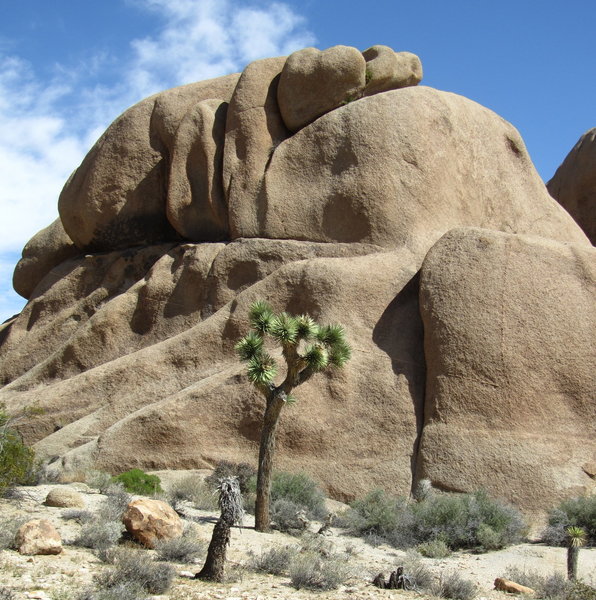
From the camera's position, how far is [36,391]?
17.7 m

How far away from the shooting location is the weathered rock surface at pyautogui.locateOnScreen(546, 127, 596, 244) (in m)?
29.1

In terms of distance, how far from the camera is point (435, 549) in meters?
11.5

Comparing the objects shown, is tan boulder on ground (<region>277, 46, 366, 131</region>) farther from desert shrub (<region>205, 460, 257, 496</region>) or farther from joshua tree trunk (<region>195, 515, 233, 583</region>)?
joshua tree trunk (<region>195, 515, 233, 583</region>)

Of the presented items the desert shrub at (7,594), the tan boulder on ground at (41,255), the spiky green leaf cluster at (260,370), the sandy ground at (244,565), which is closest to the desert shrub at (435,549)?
the sandy ground at (244,565)

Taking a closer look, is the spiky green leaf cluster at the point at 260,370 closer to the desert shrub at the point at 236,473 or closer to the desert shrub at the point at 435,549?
the desert shrub at the point at 236,473

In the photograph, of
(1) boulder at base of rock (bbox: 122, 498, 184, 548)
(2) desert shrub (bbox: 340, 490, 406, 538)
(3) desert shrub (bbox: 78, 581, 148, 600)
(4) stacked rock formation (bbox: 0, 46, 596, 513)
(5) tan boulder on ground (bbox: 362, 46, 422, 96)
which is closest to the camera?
(3) desert shrub (bbox: 78, 581, 148, 600)

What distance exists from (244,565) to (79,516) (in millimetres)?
2365

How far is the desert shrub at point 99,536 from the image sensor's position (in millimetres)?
9656

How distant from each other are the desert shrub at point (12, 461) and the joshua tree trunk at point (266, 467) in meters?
3.29

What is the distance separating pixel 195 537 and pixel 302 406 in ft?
14.4

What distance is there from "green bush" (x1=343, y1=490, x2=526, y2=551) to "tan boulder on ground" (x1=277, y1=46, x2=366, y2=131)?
995cm

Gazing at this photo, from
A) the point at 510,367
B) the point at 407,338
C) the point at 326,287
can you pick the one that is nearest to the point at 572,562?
the point at 510,367

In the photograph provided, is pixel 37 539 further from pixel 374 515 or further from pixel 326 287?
pixel 326 287

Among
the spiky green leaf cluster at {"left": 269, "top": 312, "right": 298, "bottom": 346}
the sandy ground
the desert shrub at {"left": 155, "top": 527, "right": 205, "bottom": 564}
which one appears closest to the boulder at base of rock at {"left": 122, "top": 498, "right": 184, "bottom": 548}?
the desert shrub at {"left": 155, "top": 527, "right": 205, "bottom": 564}
